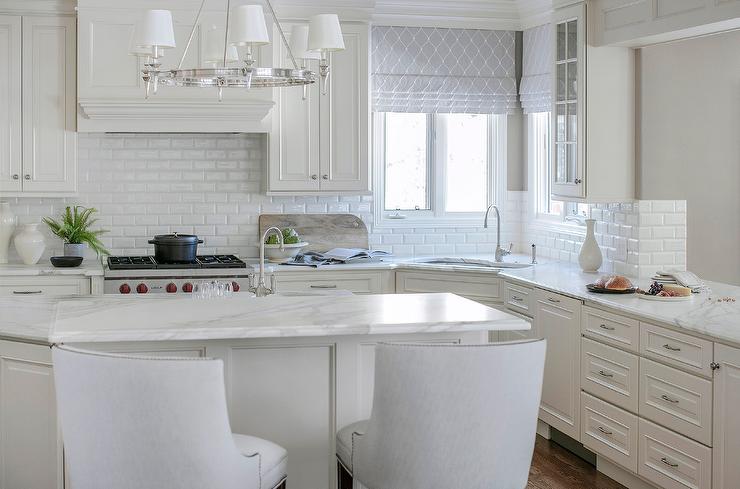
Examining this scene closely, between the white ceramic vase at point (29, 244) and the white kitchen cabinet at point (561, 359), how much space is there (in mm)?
3103

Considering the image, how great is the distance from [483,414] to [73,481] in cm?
117

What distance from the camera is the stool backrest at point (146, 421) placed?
253 centimetres

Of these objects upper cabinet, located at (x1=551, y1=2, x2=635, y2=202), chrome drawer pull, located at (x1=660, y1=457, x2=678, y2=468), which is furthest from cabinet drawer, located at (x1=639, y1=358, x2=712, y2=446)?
upper cabinet, located at (x1=551, y1=2, x2=635, y2=202)

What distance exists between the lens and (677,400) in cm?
407

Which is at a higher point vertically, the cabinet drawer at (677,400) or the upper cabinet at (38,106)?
the upper cabinet at (38,106)

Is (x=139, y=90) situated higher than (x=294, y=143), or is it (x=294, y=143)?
(x=139, y=90)

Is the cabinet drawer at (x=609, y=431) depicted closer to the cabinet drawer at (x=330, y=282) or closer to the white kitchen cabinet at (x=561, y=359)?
the white kitchen cabinet at (x=561, y=359)

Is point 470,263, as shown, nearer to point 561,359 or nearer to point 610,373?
point 561,359

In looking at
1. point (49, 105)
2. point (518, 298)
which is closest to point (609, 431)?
point (518, 298)

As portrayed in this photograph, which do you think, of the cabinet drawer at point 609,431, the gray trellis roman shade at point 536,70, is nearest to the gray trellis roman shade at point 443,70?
the gray trellis roman shade at point 536,70

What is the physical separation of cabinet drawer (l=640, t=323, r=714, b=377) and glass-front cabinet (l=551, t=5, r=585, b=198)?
1290mm

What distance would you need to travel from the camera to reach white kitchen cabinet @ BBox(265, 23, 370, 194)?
246 inches

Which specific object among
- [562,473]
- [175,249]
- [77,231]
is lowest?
[562,473]

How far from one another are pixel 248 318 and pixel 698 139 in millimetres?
3011
